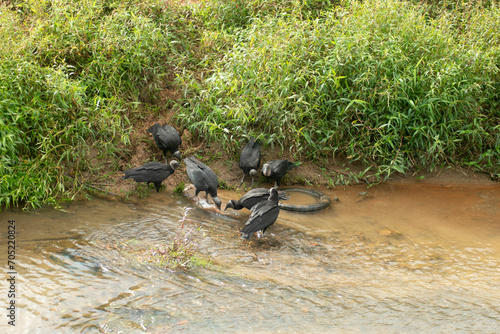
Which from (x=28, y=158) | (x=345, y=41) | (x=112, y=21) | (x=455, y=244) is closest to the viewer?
(x=455, y=244)

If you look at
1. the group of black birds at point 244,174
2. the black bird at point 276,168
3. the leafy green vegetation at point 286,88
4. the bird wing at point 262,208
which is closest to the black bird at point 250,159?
the group of black birds at point 244,174

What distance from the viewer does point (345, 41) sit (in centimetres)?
623

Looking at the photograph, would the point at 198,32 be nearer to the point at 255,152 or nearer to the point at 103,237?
the point at 255,152

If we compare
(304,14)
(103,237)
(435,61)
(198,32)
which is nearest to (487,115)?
(435,61)

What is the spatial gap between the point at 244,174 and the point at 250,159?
349 mm

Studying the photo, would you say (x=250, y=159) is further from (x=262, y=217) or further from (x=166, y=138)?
(x=262, y=217)

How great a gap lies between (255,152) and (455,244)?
265 cm

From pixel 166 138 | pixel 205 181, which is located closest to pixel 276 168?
pixel 205 181

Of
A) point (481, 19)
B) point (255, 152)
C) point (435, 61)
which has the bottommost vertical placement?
point (255, 152)

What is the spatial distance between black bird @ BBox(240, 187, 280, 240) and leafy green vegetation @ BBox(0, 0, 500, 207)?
4.86 ft

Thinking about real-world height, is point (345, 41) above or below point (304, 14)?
below

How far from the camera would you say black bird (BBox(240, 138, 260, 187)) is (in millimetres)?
5707

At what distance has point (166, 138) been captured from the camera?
19.2 feet

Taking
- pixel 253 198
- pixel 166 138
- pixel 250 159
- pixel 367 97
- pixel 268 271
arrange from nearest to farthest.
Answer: pixel 268 271 < pixel 253 198 < pixel 250 159 < pixel 166 138 < pixel 367 97
